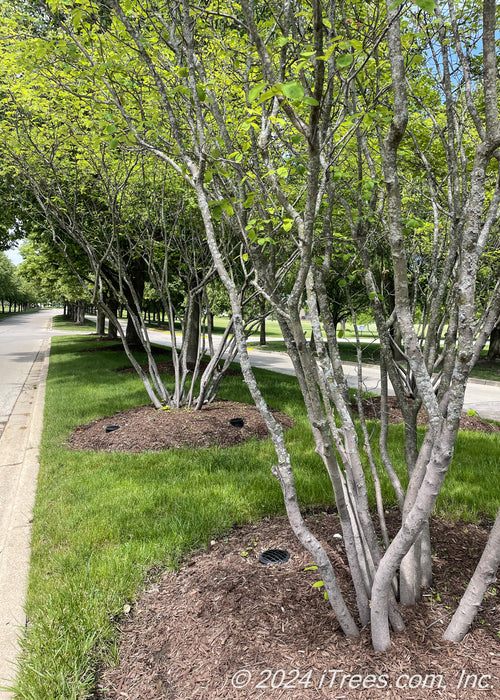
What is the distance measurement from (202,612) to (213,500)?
4.76 feet

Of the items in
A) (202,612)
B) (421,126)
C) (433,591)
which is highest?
(421,126)

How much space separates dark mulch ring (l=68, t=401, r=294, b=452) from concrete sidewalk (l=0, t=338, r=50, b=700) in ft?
2.25

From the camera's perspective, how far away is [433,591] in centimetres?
233

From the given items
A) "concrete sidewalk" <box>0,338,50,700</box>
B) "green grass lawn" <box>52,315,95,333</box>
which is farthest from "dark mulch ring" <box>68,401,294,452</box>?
"green grass lawn" <box>52,315,95,333</box>

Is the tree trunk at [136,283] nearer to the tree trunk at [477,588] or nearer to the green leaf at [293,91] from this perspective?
the green leaf at [293,91]

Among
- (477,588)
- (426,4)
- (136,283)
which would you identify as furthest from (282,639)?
(136,283)

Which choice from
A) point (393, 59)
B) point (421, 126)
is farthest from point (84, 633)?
point (421, 126)

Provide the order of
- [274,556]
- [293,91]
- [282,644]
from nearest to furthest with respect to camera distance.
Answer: [293,91]
[282,644]
[274,556]

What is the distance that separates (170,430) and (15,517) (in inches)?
88.1

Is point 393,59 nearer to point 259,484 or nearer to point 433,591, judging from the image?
point 433,591

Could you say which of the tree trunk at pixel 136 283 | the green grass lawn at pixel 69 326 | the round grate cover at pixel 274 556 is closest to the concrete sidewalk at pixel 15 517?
the round grate cover at pixel 274 556

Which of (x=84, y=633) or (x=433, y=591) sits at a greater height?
(x=433, y=591)

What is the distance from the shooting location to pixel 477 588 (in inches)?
70.9

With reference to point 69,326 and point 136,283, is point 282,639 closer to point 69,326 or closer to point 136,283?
point 136,283
